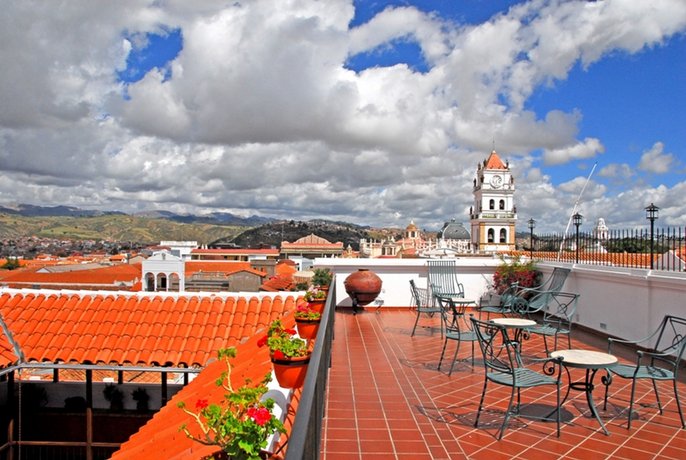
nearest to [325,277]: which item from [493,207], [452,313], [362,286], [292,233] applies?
[362,286]

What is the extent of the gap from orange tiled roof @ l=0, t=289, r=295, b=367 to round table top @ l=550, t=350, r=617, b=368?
197 inches

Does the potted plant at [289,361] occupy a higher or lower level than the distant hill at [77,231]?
lower

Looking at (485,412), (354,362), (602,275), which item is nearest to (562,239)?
(602,275)

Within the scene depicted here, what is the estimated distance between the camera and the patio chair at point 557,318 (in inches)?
235

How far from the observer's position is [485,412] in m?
4.32

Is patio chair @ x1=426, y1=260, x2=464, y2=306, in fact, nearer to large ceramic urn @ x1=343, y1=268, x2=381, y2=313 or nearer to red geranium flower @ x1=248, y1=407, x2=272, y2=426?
large ceramic urn @ x1=343, y1=268, x2=381, y2=313

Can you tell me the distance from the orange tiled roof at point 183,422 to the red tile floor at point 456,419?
79 cm

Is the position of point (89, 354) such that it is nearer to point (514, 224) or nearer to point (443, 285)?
point (443, 285)

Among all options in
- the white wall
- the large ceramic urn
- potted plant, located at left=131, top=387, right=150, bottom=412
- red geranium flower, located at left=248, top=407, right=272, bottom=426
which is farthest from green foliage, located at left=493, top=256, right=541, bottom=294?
red geranium flower, located at left=248, top=407, right=272, bottom=426

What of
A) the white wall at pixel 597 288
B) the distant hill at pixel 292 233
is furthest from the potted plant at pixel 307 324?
the distant hill at pixel 292 233

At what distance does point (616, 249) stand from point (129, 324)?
26.8ft

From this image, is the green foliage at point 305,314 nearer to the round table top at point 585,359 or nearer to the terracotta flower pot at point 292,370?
the terracotta flower pot at point 292,370

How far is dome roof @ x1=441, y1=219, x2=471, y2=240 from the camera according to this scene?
11212cm

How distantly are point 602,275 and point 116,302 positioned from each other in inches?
328
